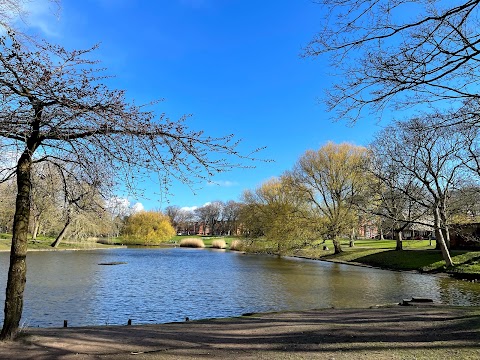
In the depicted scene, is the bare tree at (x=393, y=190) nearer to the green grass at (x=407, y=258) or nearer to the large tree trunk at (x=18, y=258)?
the green grass at (x=407, y=258)

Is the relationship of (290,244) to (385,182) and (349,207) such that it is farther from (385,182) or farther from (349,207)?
(385,182)

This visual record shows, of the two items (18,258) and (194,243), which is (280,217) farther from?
(18,258)

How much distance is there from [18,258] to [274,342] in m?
4.49

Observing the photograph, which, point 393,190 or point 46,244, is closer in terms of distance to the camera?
point 393,190

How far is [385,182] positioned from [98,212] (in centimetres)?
2530

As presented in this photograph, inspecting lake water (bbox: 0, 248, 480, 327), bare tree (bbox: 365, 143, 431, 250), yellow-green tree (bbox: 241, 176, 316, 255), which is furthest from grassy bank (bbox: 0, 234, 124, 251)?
bare tree (bbox: 365, 143, 431, 250)

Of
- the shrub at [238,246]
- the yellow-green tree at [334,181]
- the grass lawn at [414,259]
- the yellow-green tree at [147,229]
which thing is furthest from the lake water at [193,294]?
the yellow-green tree at [147,229]

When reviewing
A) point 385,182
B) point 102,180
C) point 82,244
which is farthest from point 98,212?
point 82,244

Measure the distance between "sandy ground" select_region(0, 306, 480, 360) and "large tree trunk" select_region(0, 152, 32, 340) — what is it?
1.10 ft

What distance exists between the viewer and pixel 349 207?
35.8m

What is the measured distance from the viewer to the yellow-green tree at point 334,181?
3697 centimetres

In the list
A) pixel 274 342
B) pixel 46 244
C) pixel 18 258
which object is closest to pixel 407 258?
pixel 274 342

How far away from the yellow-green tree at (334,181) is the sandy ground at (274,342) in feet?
96.8

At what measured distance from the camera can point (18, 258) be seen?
21.0 ft
